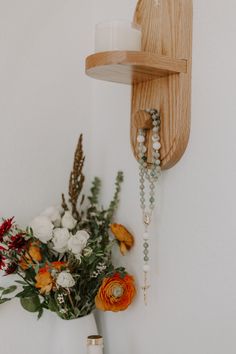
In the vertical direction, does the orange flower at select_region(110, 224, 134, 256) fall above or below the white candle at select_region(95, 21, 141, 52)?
below

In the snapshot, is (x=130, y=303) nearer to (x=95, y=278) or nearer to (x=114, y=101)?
(x=95, y=278)

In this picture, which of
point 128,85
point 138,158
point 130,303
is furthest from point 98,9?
point 130,303

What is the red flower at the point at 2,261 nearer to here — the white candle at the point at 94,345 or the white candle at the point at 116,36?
the white candle at the point at 94,345

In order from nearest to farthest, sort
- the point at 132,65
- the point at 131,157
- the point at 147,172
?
1. the point at 132,65
2. the point at 147,172
3. the point at 131,157

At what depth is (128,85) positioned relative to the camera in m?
1.09

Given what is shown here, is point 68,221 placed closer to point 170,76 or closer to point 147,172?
point 147,172

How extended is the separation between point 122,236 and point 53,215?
162 millimetres

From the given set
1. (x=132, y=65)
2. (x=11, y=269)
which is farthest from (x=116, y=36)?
(x=11, y=269)

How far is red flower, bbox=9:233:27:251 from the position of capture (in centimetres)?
104

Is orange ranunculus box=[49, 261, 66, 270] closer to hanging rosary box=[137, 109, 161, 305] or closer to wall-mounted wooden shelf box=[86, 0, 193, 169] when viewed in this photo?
hanging rosary box=[137, 109, 161, 305]

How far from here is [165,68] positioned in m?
0.89

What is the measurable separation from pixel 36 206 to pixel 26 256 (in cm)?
13

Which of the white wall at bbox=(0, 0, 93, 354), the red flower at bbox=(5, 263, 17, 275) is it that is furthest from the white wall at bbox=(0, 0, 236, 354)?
the red flower at bbox=(5, 263, 17, 275)

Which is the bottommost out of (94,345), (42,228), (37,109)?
(94,345)
